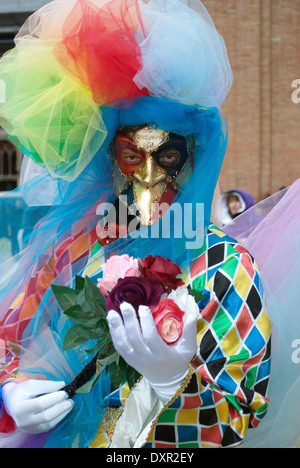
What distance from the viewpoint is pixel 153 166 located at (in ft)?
6.01

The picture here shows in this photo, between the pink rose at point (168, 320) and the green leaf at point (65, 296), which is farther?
the green leaf at point (65, 296)

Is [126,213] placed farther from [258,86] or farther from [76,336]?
[258,86]

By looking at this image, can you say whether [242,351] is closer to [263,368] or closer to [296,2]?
[263,368]

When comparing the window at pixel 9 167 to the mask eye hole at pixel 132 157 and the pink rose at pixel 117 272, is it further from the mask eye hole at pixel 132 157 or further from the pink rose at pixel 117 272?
the pink rose at pixel 117 272

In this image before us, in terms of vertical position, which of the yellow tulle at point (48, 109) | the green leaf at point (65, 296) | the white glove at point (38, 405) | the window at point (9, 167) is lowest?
the window at point (9, 167)

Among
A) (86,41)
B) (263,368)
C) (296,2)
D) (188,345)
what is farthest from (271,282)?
(296,2)

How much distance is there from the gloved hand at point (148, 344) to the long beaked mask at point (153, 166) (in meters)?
0.51

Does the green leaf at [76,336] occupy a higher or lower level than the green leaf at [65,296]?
lower

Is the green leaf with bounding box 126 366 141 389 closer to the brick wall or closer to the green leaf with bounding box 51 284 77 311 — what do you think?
the green leaf with bounding box 51 284 77 311

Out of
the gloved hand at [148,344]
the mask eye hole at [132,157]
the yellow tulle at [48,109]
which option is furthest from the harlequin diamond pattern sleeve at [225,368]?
the yellow tulle at [48,109]

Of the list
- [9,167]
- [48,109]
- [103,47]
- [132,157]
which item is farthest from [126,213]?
[9,167]

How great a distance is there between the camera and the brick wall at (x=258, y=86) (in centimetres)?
932

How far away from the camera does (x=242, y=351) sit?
162 centimetres

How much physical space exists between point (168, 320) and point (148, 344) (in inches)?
2.6
